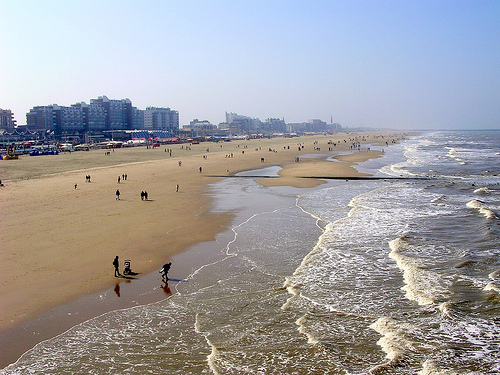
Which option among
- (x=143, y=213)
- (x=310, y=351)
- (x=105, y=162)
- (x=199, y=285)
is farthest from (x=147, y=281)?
(x=105, y=162)

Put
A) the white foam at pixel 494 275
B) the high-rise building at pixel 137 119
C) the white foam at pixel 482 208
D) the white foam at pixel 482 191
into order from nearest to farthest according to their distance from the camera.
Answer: the white foam at pixel 494 275, the white foam at pixel 482 208, the white foam at pixel 482 191, the high-rise building at pixel 137 119

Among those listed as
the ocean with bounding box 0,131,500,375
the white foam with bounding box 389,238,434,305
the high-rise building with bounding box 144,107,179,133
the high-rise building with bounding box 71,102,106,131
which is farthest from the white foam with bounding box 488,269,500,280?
the high-rise building with bounding box 144,107,179,133

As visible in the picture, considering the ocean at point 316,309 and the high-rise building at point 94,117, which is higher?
the high-rise building at point 94,117

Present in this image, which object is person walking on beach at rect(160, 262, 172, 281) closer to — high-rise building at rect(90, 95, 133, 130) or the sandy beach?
the sandy beach

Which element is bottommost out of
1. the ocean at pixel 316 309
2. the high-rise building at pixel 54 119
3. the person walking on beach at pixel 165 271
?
the ocean at pixel 316 309

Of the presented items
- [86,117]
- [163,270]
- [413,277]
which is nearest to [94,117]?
[86,117]

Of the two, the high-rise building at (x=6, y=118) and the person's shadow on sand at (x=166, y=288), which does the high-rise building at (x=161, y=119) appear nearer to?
the high-rise building at (x=6, y=118)

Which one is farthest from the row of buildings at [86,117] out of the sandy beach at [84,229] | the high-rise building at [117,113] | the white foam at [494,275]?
the white foam at [494,275]
